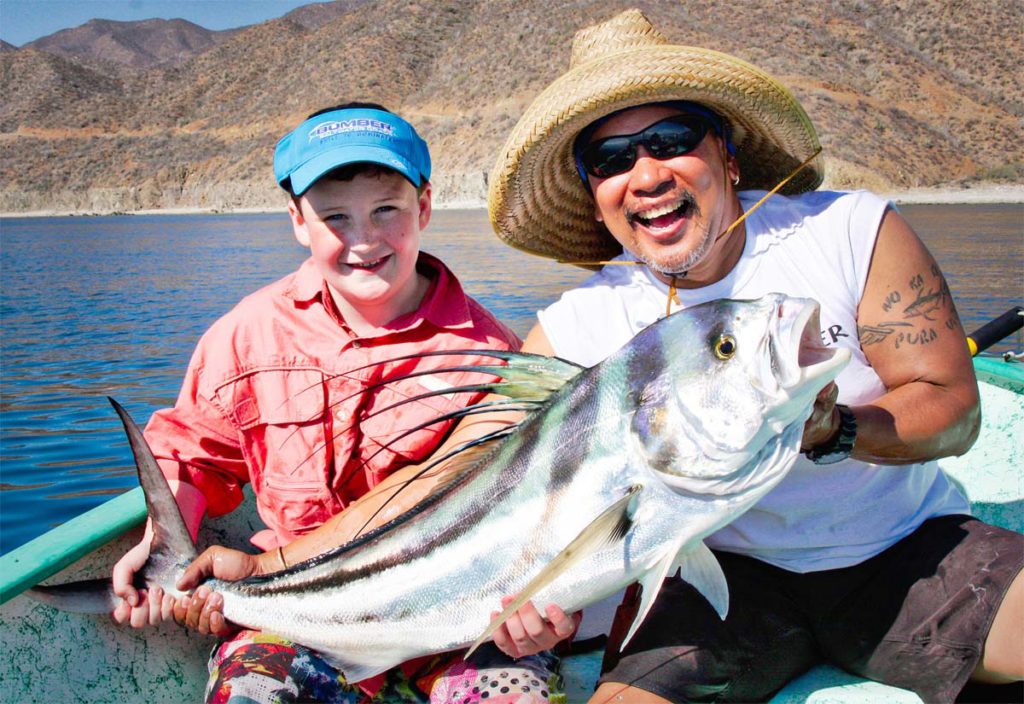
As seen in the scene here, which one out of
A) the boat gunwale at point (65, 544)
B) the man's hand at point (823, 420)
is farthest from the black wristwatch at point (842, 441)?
the boat gunwale at point (65, 544)

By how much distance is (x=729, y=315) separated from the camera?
204cm

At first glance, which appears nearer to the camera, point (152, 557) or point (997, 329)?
point (152, 557)

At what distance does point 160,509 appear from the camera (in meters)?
2.78

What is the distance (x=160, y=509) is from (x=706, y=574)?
1.66m

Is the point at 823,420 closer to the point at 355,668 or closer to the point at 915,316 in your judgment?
the point at 915,316

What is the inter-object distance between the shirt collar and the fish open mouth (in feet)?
4.80

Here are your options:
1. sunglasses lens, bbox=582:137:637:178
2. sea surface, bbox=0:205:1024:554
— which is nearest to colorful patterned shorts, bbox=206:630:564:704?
sunglasses lens, bbox=582:137:637:178

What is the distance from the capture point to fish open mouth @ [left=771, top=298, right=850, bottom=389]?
1.86 meters

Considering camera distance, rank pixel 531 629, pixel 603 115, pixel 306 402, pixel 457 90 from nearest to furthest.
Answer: pixel 531 629 → pixel 603 115 → pixel 306 402 → pixel 457 90

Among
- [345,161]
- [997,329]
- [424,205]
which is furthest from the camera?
[997,329]

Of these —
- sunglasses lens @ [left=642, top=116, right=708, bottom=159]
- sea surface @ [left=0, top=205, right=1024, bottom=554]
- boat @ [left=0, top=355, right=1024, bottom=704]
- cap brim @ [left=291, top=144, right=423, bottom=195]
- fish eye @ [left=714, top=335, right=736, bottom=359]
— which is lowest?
sea surface @ [left=0, top=205, right=1024, bottom=554]

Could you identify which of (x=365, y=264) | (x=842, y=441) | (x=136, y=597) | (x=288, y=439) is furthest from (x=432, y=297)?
(x=842, y=441)

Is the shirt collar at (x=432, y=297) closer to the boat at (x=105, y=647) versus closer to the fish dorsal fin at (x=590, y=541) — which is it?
the boat at (x=105, y=647)

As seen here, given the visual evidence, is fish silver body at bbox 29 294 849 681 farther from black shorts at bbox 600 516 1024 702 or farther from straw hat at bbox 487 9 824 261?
straw hat at bbox 487 9 824 261
